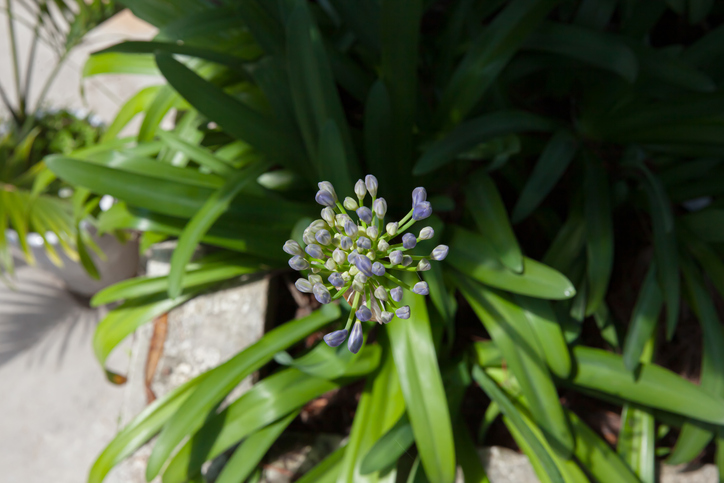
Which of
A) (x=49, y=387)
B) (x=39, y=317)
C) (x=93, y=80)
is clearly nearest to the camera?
(x=49, y=387)

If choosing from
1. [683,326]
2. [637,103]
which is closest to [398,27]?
[637,103]

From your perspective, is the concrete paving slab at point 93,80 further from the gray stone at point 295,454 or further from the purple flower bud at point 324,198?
the purple flower bud at point 324,198

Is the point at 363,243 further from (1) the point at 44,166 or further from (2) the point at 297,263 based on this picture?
(1) the point at 44,166

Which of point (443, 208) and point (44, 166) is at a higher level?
point (44, 166)

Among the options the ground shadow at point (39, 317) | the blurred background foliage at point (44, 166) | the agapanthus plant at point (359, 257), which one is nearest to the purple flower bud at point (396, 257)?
the agapanthus plant at point (359, 257)

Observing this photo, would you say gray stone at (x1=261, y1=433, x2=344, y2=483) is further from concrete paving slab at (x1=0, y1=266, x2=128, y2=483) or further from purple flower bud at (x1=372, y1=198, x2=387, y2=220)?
concrete paving slab at (x1=0, y1=266, x2=128, y2=483)

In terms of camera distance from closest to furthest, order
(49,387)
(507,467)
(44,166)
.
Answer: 1. (507,467)
2. (44,166)
3. (49,387)

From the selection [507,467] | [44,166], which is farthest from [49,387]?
[507,467]
